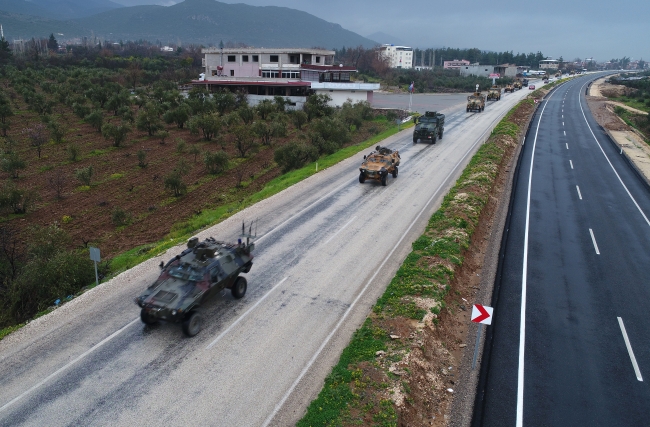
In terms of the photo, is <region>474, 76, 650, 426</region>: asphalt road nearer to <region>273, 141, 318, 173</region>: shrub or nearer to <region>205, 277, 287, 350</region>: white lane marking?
<region>205, 277, 287, 350</region>: white lane marking

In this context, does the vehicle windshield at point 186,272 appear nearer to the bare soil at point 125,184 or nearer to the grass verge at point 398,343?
the grass verge at point 398,343

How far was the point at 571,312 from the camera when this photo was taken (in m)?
15.3

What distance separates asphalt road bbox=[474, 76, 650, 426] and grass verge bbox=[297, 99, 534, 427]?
71.3 inches

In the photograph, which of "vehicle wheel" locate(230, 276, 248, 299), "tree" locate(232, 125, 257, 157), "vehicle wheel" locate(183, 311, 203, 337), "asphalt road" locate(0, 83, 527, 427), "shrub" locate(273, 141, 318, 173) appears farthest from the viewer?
"tree" locate(232, 125, 257, 157)

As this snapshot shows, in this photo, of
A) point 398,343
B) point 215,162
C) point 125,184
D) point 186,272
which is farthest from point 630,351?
point 125,184

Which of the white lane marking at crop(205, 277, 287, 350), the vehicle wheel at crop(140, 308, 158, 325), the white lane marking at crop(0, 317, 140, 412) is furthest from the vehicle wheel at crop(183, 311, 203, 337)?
the white lane marking at crop(0, 317, 140, 412)

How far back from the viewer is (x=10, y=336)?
43.1 ft

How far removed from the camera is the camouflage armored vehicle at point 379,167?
28141 millimetres

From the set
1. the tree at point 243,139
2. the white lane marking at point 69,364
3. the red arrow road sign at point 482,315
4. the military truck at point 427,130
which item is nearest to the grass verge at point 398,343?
the red arrow road sign at point 482,315

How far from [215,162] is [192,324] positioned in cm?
2455

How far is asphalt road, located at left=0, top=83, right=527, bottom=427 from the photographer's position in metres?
10.6

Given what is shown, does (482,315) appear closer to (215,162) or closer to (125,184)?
(215,162)

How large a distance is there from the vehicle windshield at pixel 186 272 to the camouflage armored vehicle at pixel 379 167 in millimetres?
16390

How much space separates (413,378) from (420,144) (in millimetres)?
32286
